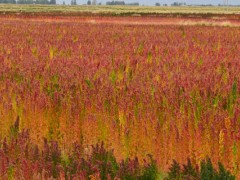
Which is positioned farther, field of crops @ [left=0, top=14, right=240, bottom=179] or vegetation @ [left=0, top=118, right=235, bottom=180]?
field of crops @ [left=0, top=14, right=240, bottom=179]

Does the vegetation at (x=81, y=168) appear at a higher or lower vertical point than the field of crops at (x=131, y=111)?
lower

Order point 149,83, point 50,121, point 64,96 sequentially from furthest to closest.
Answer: point 149,83
point 64,96
point 50,121

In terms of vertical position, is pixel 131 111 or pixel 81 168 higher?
pixel 131 111

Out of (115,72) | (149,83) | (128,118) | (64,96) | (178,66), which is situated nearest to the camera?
(128,118)

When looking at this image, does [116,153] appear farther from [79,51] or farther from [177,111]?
[79,51]

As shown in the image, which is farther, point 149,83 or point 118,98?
point 149,83

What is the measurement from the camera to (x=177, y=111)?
5160 millimetres

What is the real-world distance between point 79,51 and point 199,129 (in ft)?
23.1

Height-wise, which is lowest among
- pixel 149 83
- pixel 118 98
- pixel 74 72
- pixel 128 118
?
pixel 128 118

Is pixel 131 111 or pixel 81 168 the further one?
pixel 131 111

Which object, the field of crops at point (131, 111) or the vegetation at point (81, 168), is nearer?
the vegetation at point (81, 168)

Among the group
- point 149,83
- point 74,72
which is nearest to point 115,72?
point 74,72

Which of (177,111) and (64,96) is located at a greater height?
(64,96)

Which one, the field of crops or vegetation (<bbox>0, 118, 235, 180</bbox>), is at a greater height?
the field of crops
